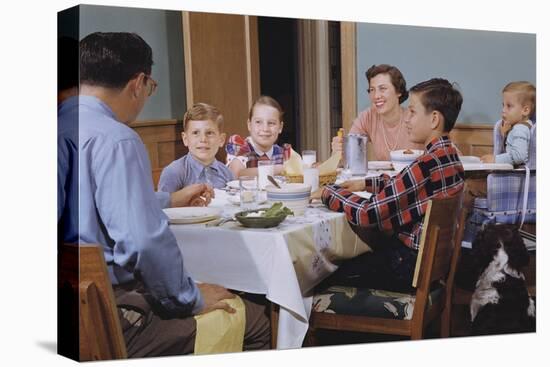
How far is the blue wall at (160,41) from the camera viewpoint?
11.6ft

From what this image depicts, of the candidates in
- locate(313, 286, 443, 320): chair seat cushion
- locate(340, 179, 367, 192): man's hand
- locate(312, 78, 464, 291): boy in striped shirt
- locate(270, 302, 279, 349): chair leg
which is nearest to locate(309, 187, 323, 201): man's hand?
locate(312, 78, 464, 291): boy in striped shirt

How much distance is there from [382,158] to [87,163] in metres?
1.27

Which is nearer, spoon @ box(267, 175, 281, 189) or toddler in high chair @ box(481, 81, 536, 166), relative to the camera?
spoon @ box(267, 175, 281, 189)

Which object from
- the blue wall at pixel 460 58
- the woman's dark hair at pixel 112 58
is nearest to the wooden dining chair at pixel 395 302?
the blue wall at pixel 460 58

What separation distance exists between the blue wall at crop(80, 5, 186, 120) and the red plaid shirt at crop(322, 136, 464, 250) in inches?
28.0

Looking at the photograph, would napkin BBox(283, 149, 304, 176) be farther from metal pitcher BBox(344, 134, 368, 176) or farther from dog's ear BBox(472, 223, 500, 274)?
dog's ear BBox(472, 223, 500, 274)

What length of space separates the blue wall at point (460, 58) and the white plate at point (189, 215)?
0.83 metres

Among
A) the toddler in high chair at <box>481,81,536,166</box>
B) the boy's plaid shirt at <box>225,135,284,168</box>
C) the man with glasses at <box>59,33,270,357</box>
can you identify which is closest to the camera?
the man with glasses at <box>59,33,270,357</box>

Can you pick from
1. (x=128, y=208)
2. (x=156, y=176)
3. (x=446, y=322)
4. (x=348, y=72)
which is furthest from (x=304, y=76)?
(x=446, y=322)

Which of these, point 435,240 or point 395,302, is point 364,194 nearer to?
point 435,240

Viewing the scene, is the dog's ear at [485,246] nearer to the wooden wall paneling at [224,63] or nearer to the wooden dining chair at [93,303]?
the wooden wall paneling at [224,63]

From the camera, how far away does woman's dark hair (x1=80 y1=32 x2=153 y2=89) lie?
3.50 m

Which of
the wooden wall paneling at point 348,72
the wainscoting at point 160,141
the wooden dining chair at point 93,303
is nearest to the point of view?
the wooden dining chair at point 93,303

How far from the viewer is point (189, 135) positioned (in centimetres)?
375
